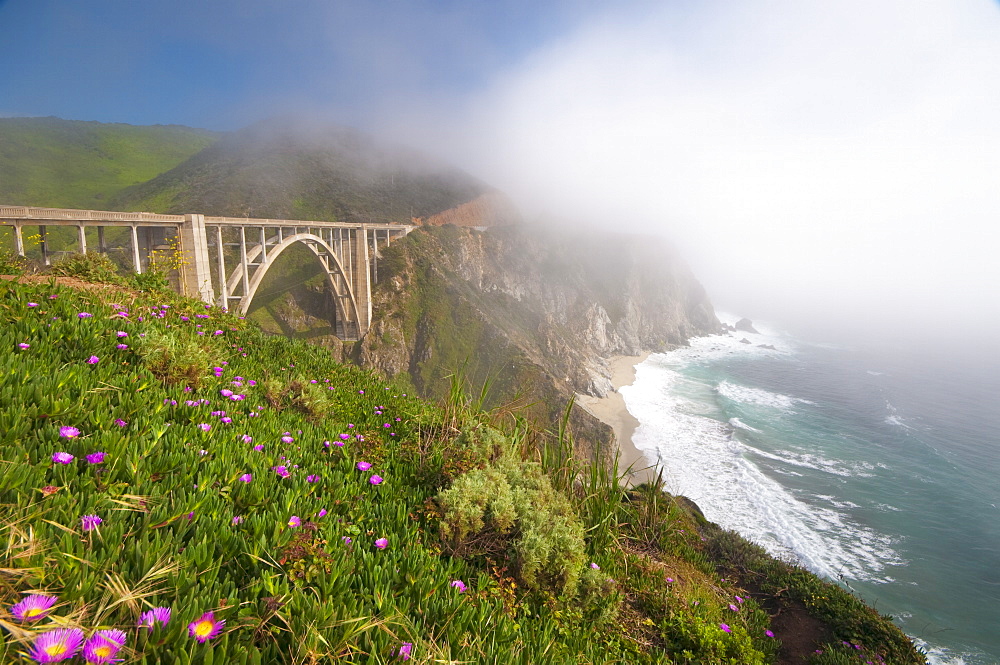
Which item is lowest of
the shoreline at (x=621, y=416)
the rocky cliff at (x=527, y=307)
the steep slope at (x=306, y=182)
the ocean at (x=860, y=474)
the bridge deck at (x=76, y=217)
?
the ocean at (x=860, y=474)

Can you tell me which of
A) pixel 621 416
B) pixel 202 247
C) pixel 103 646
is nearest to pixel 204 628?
pixel 103 646

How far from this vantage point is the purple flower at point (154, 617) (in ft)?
4.51

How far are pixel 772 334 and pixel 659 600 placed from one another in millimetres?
123579

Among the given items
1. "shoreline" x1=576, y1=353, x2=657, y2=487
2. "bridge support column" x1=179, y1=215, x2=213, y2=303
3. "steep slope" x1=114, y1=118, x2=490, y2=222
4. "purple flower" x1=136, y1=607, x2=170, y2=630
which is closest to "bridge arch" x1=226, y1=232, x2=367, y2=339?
"bridge support column" x1=179, y1=215, x2=213, y2=303

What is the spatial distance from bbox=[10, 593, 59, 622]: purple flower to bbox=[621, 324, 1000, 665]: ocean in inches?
767

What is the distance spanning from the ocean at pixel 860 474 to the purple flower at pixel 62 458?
19.6 metres

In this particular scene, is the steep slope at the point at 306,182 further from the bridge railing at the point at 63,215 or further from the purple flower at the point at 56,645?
the purple flower at the point at 56,645

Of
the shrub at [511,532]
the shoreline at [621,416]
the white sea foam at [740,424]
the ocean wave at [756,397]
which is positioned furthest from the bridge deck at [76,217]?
the ocean wave at [756,397]

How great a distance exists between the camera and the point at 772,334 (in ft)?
350

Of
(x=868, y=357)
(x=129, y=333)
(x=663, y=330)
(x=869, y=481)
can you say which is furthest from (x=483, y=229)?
(x=868, y=357)

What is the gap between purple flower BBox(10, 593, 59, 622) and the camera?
48.5 inches

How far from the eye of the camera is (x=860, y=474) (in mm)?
33156

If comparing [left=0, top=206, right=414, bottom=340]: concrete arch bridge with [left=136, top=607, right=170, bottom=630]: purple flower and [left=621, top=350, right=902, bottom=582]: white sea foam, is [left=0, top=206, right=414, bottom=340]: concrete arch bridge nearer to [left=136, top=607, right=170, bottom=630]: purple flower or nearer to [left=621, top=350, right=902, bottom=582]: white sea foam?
[left=136, top=607, right=170, bottom=630]: purple flower

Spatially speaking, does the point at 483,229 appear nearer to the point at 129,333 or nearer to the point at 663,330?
the point at 663,330
